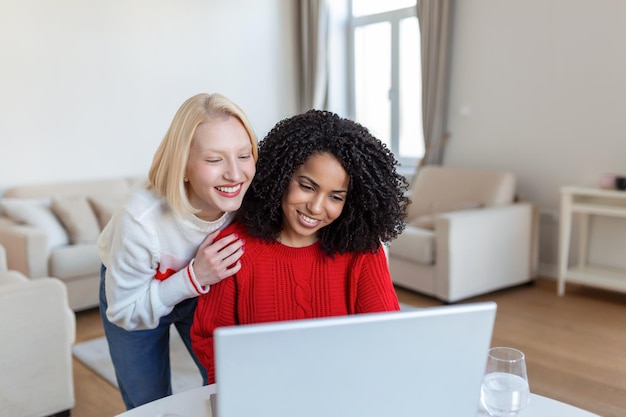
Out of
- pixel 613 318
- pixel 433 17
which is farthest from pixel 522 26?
pixel 613 318

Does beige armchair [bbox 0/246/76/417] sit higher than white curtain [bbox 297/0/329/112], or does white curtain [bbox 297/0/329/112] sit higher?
white curtain [bbox 297/0/329/112]

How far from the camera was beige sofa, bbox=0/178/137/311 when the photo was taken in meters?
3.36

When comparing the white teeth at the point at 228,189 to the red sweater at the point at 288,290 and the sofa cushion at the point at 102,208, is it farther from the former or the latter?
the sofa cushion at the point at 102,208

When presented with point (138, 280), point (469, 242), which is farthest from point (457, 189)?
point (138, 280)

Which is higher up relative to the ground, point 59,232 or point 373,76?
point 373,76

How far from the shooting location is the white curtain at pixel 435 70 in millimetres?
4426

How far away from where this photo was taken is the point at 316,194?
1179 millimetres

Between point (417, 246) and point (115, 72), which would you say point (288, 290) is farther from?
point (115, 72)

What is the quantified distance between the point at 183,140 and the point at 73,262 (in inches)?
103

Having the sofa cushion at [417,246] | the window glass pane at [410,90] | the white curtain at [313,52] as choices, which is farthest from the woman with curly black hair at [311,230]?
the white curtain at [313,52]

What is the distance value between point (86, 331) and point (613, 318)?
2975mm

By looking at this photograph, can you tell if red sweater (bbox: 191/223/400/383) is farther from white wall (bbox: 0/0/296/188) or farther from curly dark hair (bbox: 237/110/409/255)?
white wall (bbox: 0/0/296/188)

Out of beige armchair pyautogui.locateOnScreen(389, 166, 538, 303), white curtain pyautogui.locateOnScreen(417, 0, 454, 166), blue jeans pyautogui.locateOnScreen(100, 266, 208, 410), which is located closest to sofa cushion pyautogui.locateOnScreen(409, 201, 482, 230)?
beige armchair pyautogui.locateOnScreen(389, 166, 538, 303)

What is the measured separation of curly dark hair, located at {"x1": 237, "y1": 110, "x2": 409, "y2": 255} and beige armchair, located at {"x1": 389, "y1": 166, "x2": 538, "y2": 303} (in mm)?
2281
